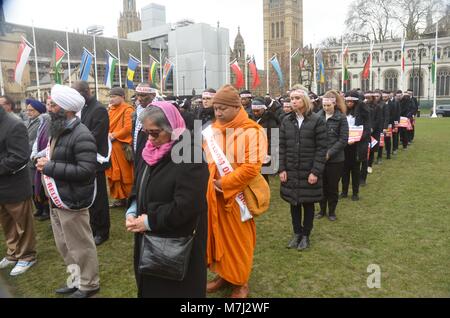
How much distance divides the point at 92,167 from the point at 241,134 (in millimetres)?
1467

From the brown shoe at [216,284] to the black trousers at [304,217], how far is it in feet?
4.84

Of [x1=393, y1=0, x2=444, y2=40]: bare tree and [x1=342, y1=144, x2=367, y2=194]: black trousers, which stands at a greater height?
[x1=393, y1=0, x2=444, y2=40]: bare tree

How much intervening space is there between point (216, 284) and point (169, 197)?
1.75 m

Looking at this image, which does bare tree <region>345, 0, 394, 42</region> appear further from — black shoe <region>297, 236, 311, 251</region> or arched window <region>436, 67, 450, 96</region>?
black shoe <region>297, 236, 311, 251</region>

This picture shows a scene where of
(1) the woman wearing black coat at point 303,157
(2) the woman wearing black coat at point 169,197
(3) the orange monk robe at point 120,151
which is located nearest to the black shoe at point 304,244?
(1) the woman wearing black coat at point 303,157

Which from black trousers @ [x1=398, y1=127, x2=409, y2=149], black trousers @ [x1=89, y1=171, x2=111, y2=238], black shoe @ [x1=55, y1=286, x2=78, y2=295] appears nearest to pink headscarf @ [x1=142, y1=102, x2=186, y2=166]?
black shoe @ [x1=55, y1=286, x2=78, y2=295]

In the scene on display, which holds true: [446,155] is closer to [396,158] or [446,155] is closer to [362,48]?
[396,158]

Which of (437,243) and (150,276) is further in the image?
(437,243)

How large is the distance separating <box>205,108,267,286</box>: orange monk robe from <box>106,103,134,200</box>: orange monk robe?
10.8 ft

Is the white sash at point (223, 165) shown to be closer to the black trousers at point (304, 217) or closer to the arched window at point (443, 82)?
the black trousers at point (304, 217)

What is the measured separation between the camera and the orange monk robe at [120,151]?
6473 mm

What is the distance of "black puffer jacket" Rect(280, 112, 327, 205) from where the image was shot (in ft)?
15.5
